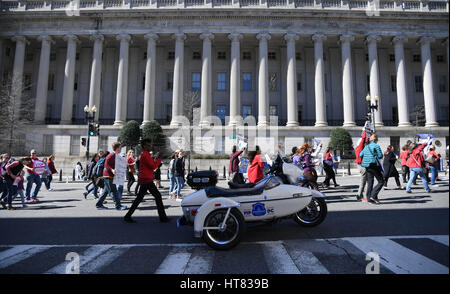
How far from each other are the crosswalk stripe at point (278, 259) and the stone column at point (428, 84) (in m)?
33.4

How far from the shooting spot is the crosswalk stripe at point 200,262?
132 inches

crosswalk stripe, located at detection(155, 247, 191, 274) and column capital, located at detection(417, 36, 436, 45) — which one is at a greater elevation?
column capital, located at detection(417, 36, 436, 45)

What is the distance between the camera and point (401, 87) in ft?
102

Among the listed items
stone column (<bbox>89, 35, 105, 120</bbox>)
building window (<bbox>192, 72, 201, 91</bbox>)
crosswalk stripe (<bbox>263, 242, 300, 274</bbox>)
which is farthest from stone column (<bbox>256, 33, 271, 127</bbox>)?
crosswalk stripe (<bbox>263, 242, 300, 274</bbox>)

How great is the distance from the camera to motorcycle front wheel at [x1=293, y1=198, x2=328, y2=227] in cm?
559

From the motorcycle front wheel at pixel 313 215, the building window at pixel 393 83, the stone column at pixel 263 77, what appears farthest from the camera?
the building window at pixel 393 83

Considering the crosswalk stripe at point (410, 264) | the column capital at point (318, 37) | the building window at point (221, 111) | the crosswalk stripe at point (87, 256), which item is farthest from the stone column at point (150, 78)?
the crosswalk stripe at point (410, 264)

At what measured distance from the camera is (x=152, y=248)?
445cm

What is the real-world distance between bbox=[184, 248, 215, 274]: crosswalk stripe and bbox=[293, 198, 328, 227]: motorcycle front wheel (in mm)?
2431

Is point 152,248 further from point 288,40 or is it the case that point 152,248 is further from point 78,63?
point 78,63

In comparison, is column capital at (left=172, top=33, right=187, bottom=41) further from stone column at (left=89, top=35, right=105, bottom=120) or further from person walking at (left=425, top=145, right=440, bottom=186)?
person walking at (left=425, top=145, right=440, bottom=186)

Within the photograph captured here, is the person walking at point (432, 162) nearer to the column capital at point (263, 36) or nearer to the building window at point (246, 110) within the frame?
the column capital at point (263, 36)

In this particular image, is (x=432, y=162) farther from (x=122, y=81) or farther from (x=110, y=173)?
(x=122, y=81)
